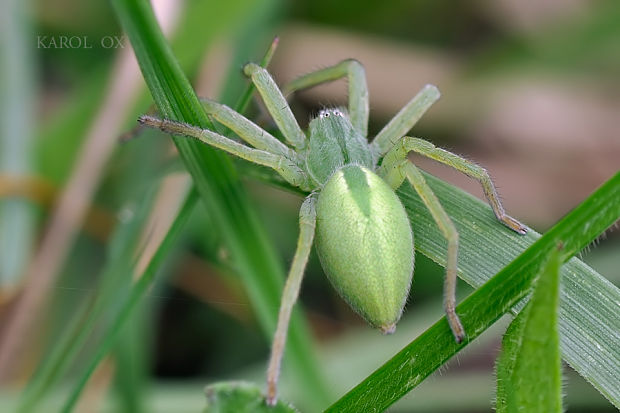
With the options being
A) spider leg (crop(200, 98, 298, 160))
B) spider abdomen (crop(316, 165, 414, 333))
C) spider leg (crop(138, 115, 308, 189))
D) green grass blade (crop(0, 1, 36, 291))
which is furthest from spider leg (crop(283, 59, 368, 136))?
green grass blade (crop(0, 1, 36, 291))

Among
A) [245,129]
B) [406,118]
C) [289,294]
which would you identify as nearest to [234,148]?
[245,129]

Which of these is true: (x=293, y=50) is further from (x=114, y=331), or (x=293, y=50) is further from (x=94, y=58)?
(x=114, y=331)

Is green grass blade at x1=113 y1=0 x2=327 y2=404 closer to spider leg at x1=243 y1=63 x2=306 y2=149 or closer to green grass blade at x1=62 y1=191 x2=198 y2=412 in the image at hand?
green grass blade at x1=62 y1=191 x2=198 y2=412

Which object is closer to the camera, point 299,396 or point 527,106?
point 299,396

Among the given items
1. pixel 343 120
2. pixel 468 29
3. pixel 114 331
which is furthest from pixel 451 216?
pixel 468 29

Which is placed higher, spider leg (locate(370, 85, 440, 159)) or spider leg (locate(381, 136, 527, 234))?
spider leg (locate(370, 85, 440, 159))

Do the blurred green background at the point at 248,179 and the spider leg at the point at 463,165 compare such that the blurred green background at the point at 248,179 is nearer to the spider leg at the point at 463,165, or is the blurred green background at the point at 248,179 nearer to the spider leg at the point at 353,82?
the spider leg at the point at 353,82

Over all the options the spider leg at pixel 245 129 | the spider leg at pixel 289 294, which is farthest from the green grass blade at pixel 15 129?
the spider leg at pixel 289 294
